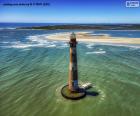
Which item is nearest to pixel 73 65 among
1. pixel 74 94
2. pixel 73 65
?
pixel 73 65

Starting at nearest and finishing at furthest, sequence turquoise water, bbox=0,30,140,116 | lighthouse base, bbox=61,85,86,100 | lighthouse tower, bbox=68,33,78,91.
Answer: turquoise water, bbox=0,30,140,116, lighthouse tower, bbox=68,33,78,91, lighthouse base, bbox=61,85,86,100

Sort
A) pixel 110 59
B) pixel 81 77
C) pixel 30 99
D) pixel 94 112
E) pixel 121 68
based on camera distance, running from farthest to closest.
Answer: pixel 110 59 → pixel 121 68 → pixel 81 77 → pixel 30 99 → pixel 94 112

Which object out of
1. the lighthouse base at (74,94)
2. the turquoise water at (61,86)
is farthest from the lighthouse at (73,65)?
the turquoise water at (61,86)

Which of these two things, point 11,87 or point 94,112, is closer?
point 94,112

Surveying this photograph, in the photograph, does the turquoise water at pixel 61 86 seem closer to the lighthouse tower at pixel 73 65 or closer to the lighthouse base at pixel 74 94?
the lighthouse base at pixel 74 94

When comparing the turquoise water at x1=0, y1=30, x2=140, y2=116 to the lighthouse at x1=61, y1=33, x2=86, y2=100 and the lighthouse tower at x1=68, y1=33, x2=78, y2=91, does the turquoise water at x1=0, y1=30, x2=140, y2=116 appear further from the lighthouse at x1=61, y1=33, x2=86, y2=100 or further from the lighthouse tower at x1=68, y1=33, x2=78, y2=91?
the lighthouse tower at x1=68, y1=33, x2=78, y2=91

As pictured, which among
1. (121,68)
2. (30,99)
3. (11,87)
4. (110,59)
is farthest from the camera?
(110,59)

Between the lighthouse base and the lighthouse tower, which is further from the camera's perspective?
the lighthouse base

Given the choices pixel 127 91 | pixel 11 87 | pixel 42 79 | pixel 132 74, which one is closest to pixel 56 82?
pixel 42 79

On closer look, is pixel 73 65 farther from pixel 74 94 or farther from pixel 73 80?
pixel 74 94

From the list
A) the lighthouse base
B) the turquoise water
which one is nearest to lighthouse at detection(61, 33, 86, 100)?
the lighthouse base

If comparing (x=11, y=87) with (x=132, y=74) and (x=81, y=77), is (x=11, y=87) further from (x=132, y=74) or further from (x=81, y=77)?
(x=132, y=74)
